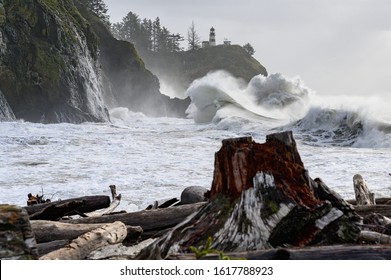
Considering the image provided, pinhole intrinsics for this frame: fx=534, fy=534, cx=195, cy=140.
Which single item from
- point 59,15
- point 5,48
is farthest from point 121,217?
point 59,15

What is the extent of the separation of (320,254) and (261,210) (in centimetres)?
45

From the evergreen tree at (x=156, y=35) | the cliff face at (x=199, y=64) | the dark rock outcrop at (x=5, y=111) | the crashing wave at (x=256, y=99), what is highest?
the evergreen tree at (x=156, y=35)

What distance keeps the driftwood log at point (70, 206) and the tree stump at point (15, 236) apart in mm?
2338

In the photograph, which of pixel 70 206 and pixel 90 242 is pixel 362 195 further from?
pixel 90 242

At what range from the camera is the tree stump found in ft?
8.55

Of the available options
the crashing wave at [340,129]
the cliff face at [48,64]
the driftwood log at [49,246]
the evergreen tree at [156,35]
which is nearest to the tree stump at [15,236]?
the driftwood log at [49,246]

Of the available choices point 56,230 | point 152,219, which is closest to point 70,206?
point 56,230

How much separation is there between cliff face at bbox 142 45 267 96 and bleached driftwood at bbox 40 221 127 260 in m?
88.0

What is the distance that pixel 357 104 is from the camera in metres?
31.6

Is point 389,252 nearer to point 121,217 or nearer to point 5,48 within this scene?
point 121,217

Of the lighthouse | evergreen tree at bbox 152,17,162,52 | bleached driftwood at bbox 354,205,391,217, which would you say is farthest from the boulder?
the lighthouse

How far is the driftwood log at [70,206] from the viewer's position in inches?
200

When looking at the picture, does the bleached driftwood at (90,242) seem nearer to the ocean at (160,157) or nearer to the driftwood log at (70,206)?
the driftwood log at (70,206)
